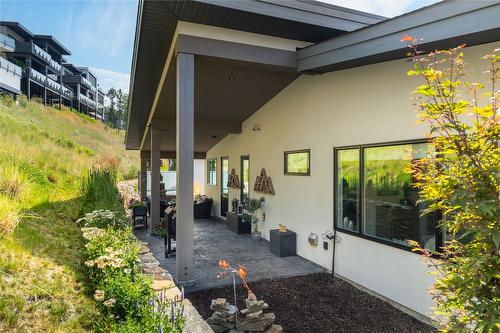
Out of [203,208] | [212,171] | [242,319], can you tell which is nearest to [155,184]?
[203,208]

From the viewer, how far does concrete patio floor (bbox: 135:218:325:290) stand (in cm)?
491

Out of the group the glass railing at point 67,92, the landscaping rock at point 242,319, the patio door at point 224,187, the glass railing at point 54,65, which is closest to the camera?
the landscaping rock at point 242,319

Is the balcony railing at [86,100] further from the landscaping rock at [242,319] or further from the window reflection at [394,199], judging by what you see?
the landscaping rock at [242,319]

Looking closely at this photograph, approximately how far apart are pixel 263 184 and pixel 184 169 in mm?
3598

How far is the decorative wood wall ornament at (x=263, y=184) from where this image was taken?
7332 mm

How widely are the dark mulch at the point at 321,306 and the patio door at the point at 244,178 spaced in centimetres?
412

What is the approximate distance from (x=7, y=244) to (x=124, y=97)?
2249 inches

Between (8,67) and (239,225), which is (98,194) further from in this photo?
(8,67)

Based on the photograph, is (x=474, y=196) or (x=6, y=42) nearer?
(x=474, y=196)

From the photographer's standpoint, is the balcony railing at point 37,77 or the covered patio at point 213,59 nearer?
the covered patio at point 213,59

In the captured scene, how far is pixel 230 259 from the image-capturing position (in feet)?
19.4

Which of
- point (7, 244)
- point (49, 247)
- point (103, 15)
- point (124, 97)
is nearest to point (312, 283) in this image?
point (49, 247)

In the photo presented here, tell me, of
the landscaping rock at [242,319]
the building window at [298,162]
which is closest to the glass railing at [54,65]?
the building window at [298,162]

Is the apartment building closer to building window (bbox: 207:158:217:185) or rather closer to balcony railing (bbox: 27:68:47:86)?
balcony railing (bbox: 27:68:47:86)
